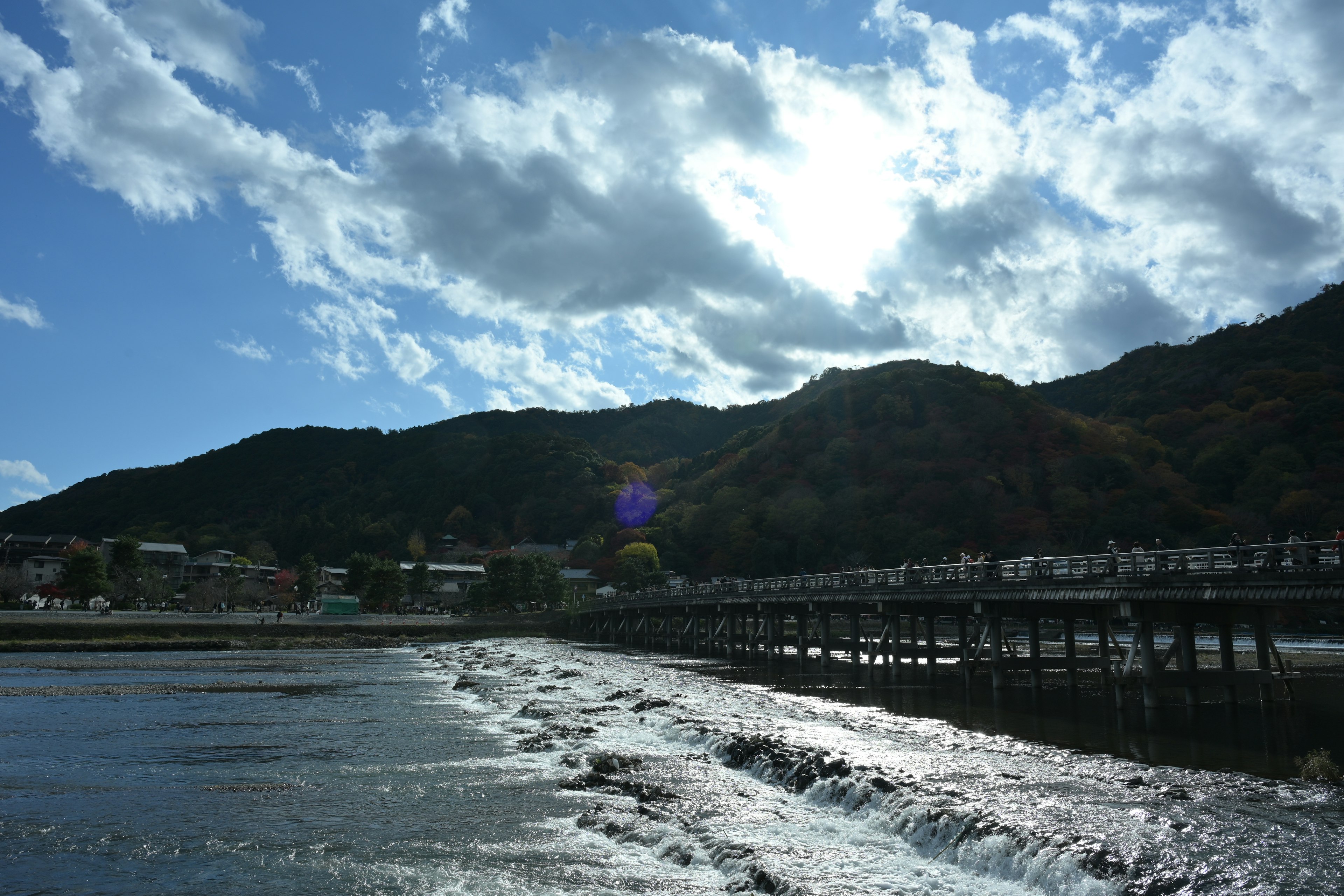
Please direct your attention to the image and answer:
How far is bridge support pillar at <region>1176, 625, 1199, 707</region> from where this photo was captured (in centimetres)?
2003

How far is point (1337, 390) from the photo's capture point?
67125mm

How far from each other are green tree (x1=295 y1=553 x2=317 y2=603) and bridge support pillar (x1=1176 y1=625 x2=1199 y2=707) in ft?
271

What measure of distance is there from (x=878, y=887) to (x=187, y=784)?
12239 mm

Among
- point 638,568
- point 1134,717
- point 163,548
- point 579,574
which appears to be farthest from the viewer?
point 579,574

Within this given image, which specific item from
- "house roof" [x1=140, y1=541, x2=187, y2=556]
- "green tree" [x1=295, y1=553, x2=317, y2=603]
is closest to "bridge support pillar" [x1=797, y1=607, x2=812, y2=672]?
"green tree" [x1=295, y1=553, x2=317, y2=603]

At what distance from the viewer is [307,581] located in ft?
276

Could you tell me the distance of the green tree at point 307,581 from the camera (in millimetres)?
84000

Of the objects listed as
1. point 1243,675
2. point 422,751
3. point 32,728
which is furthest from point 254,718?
point 1243,675

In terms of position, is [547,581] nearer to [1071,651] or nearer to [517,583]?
[517,583]

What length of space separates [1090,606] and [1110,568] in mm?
3799

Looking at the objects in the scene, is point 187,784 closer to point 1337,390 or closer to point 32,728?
point 32,728

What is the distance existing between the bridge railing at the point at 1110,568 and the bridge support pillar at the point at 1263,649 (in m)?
2.23

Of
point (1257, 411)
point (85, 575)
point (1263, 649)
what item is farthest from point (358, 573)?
point (1257, 411)

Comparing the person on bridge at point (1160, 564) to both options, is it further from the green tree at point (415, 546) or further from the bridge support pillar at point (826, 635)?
the green tree at point (415, 546)
